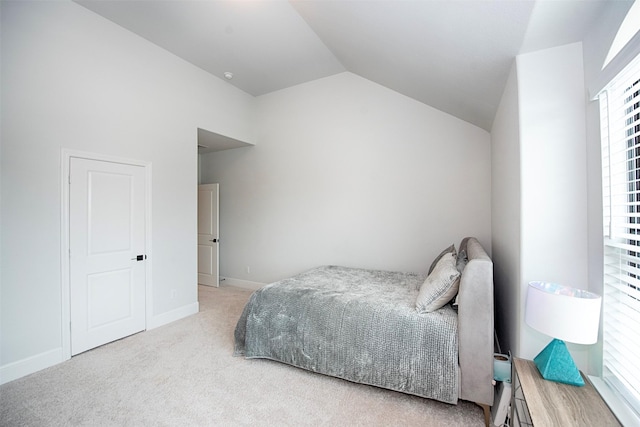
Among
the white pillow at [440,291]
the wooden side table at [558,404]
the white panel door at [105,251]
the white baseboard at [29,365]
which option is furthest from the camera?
→ the white panel door at [105,251]

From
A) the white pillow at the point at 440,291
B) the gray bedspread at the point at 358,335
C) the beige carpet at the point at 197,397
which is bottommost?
the beige carpet at the point at 197,397

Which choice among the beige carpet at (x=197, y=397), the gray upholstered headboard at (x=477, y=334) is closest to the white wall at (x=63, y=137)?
the beige carpet at (x=197, y=397)

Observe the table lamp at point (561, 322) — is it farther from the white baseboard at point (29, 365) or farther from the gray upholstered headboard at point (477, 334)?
the white baseboard at point (29, 365)

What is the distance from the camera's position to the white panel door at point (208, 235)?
5.23 m

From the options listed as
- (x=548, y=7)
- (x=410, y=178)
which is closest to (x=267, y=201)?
(x=410, y=178)

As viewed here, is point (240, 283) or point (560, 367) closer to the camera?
point (560, 367)

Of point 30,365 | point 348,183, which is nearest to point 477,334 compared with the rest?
point 348,183

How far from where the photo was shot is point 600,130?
1.48 meters

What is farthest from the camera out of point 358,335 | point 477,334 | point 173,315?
point 173,315

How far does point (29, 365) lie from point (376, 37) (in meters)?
4.17

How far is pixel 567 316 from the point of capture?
128cm

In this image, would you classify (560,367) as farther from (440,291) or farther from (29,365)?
(29,365)

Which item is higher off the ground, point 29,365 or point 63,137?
point 63,137

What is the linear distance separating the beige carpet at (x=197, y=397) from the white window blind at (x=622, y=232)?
943 mm
